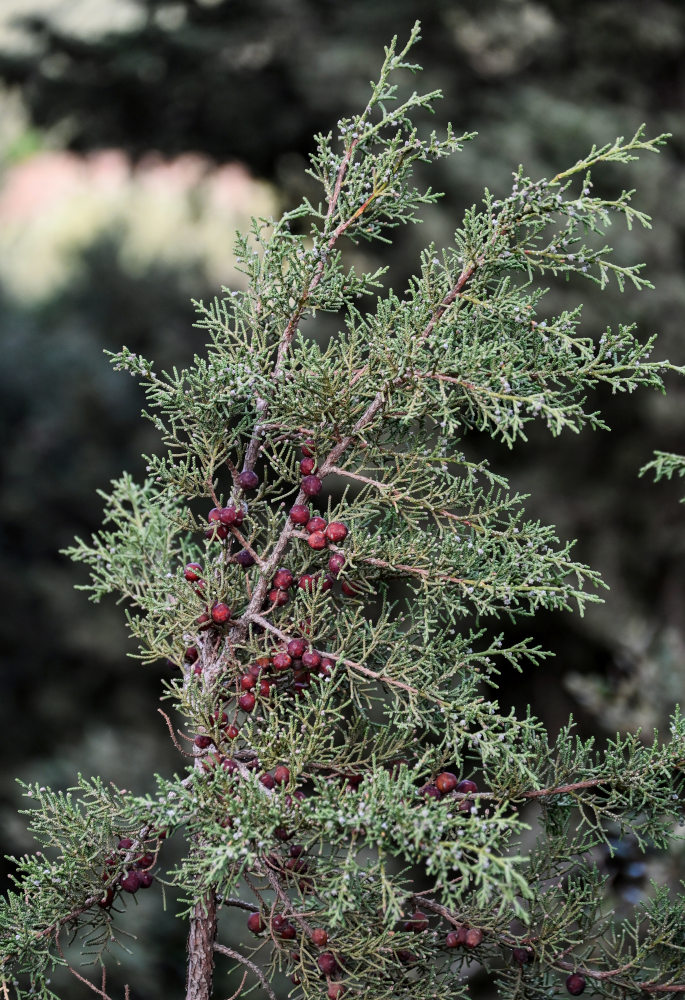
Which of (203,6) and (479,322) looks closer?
(479,322)

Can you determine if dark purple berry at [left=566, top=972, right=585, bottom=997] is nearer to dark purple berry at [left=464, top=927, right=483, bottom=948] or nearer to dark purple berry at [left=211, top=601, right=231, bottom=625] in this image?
dark purple berry at [left=464, top=927, right=483, bottom=948]

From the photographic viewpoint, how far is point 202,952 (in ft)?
4.00

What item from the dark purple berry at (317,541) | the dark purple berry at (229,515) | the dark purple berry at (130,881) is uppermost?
the dark purple berry at (229,515)

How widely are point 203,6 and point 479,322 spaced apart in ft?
15.4

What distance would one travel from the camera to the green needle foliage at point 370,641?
113cm

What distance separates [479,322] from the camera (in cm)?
122

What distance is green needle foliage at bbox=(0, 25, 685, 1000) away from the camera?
113 centimetres

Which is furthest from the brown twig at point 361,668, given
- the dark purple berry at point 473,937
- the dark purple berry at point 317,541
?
the dark purple berry at point 473,937

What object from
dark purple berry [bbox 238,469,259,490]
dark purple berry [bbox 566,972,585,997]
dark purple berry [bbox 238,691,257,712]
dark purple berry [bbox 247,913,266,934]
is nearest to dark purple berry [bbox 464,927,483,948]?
dark purple berry [bbox 566,972,585,997]

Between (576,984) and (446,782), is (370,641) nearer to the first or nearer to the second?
(446,782)

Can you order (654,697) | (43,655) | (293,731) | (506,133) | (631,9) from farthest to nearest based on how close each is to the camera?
(43,655) → (631,9) → (506,133) → (654,697) → (293,731)

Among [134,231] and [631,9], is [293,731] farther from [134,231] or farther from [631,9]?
[134,231]

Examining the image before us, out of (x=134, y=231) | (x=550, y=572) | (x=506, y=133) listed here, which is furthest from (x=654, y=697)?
(x=134, y=231)

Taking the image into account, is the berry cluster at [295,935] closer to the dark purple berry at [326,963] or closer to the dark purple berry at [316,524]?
the dark purple berry at [326,963]
